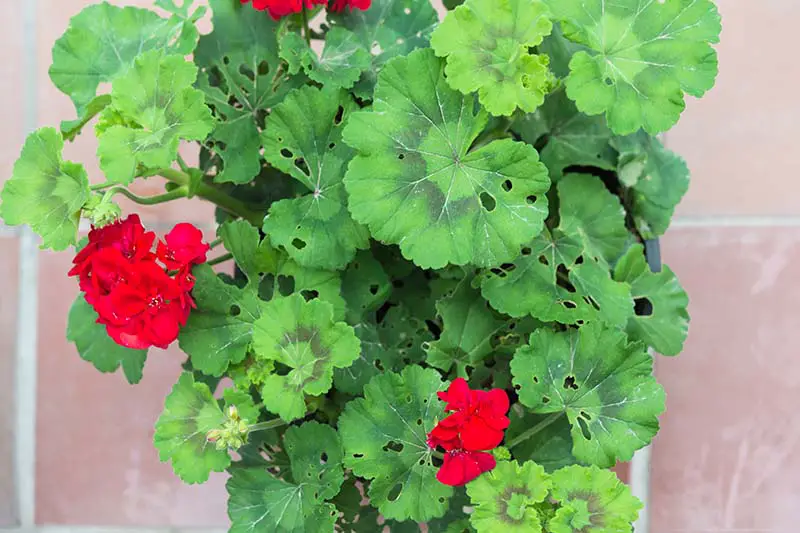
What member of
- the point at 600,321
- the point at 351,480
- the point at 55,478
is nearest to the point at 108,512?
the point at 55,478

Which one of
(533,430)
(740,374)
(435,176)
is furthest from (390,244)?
(740,374)

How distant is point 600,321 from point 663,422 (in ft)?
1.06

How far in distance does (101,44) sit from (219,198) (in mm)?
152

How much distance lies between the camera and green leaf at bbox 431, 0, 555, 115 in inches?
20.2

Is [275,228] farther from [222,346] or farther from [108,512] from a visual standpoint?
[108,512]

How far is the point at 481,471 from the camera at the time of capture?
514 millimetres

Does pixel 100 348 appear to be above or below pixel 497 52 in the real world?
below

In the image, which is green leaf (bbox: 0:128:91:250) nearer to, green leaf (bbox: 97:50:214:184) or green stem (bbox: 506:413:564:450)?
green leaf (bbox: 97:50:214:184)

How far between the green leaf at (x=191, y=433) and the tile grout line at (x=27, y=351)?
1.39ft

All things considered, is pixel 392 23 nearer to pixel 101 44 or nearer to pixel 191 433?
pixel 101 44

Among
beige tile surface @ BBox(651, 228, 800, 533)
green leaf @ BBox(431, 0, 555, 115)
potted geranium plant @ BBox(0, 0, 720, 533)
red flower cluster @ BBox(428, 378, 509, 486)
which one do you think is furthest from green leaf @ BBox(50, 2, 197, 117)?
beige tile surface @ BBox(651, 228, 800, 533)

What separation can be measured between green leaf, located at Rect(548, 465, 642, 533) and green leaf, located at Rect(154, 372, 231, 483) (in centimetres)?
23

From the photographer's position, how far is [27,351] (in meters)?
0.91

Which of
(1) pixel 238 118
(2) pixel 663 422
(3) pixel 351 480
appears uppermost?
(1) pixel 238 118
